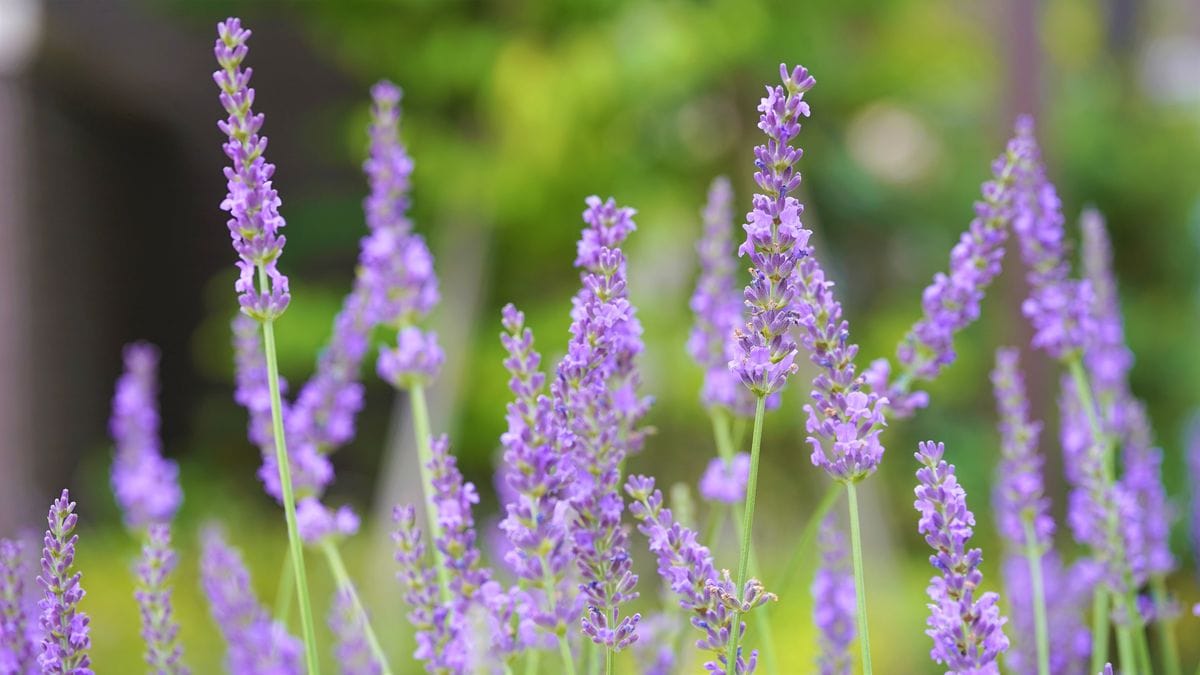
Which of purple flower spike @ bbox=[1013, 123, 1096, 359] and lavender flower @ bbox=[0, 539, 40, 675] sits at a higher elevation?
purple flower spike @ bbox=[1013, 123, 1096, 359]

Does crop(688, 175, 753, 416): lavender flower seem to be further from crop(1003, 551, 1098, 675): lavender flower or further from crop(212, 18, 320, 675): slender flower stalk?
crop(212, 18, 320, 675): slender flower stalk

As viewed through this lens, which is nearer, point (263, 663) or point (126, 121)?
point (263, 663)

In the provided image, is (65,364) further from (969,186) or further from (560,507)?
(560,507)

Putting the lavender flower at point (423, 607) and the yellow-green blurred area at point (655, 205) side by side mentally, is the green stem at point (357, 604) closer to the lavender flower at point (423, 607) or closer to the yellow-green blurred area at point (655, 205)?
the lavender flower at point (423, 607)

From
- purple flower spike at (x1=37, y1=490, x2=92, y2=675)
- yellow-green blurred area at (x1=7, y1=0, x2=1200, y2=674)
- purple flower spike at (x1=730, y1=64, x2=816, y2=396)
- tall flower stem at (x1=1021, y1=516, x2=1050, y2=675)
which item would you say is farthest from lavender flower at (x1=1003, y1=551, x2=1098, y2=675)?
yellow-green blurred area at (x1=7, y1=0, x2=1200, y2=674)

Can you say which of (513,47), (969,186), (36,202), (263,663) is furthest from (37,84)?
(263,663)

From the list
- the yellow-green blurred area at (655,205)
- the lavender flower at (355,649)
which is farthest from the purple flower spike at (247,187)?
the yellow-green blurred area at (655,205)
